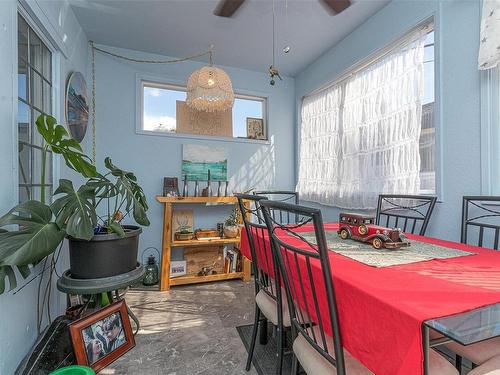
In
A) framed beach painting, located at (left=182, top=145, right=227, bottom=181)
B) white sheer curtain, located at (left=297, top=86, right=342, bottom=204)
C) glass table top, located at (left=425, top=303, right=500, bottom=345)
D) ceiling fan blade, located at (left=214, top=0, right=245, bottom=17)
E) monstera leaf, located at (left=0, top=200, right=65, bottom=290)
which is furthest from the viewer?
framed beach painting, located at (left=182, top=145, right=227, bottom=181)

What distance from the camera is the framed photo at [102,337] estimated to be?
1490 millimetres

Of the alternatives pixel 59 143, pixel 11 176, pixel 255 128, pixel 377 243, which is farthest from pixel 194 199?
pixel 377 243

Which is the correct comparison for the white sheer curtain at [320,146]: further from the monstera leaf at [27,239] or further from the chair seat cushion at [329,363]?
the monstera leaf at [27,239]

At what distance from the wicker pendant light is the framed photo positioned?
1823mm

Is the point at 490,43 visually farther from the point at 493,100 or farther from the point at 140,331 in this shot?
the point at 140,331

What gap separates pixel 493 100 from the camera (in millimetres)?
1600

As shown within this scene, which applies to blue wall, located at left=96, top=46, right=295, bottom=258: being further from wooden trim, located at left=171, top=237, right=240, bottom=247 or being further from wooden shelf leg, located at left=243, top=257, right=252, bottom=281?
wooden shelf leg, located at left=243, top=257, right=252, bottom=281

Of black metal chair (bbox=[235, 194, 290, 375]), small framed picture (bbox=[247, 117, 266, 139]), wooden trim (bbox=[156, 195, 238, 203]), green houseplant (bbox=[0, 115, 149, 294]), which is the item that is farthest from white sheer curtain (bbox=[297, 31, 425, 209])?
green houseplant (bbox=[0, 115, 149, 294])

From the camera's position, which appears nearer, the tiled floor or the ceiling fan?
the tiled floor

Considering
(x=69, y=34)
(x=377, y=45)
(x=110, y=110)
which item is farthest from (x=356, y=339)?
(x=110, y=110)

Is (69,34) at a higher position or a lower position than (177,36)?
lower

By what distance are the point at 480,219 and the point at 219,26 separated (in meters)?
2.72

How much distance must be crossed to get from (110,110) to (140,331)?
2363mm

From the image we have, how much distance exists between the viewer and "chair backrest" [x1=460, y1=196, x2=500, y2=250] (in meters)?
1.53
